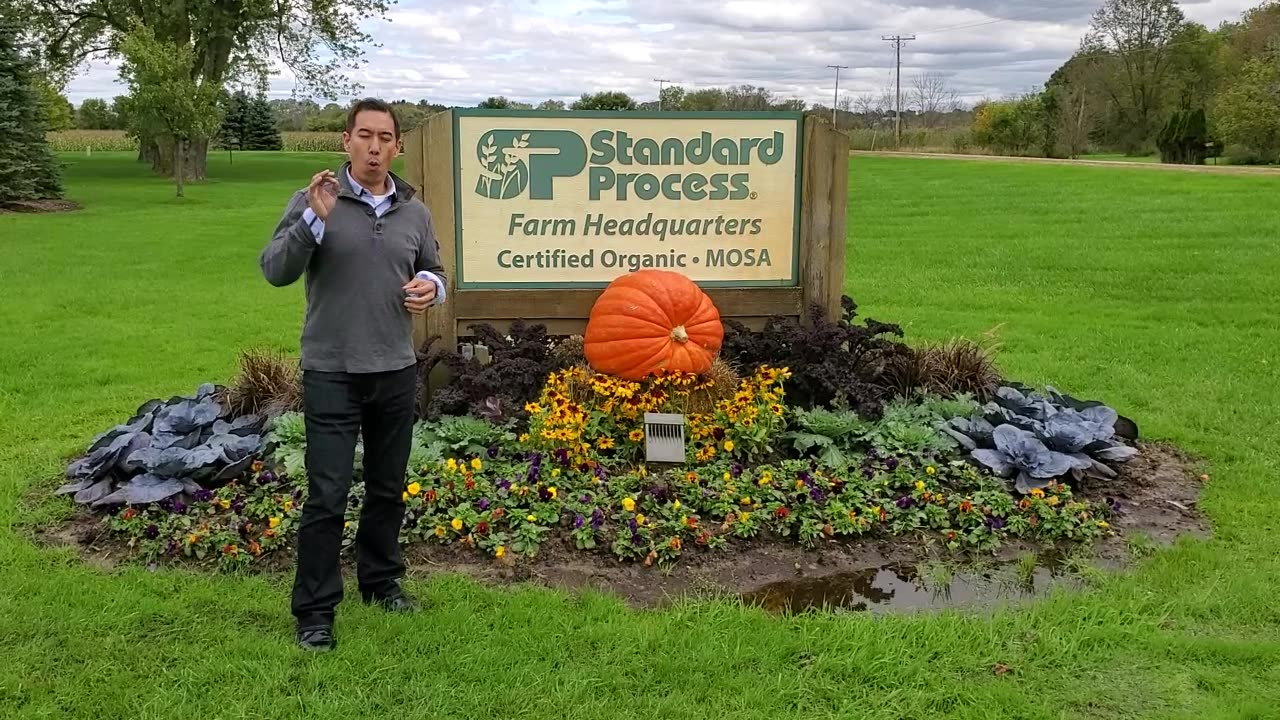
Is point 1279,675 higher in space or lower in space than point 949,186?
lower

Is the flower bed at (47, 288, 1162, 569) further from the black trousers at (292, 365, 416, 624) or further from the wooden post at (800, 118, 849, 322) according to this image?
the black trousers at (292, 365, 416, 624)

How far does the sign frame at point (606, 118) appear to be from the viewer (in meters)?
5.21

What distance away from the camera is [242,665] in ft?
9.85

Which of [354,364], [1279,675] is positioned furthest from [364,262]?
Result: [1279,675]

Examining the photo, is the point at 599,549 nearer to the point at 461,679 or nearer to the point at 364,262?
the point at 461,679

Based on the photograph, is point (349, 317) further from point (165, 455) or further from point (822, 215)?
point (822, 215)

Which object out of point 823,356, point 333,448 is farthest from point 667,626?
point 823,356

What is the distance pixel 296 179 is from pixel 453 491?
32660 mm

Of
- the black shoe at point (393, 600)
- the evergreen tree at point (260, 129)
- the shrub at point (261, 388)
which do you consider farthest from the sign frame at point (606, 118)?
the evergreen tree at point (260, 129)

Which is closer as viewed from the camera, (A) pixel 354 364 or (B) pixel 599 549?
(A) pixel 354 364

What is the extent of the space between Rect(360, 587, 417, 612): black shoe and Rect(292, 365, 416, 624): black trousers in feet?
0.52

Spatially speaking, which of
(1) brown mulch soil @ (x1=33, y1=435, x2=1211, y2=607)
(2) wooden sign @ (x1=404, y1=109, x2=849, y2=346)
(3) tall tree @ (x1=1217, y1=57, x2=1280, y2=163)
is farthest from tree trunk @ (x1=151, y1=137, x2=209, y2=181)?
(3) tall tree @ (x1=1217, y1=57, x2=1280, y2=163)

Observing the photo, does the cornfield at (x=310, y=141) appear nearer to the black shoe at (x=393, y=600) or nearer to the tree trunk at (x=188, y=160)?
the tree trunk at (x=188, y=160)

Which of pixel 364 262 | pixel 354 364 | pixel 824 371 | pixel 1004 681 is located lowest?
pixel 1004 681
